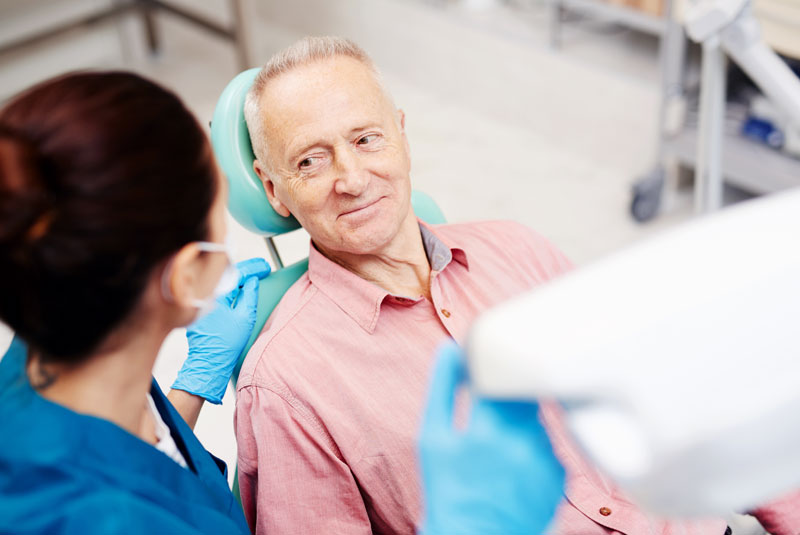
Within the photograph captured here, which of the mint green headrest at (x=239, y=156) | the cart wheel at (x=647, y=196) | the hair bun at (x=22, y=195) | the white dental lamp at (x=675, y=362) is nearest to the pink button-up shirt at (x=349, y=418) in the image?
the mint green headrest at (x=239, y=156)

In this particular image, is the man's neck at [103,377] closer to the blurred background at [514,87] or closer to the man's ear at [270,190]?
the man's ear at [270,190]

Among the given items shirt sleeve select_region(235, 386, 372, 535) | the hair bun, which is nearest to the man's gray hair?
shirt sleeve select_region(235, 386, 372, 535)

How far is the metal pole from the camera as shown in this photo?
2047 mm

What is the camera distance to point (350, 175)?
1.46 metres

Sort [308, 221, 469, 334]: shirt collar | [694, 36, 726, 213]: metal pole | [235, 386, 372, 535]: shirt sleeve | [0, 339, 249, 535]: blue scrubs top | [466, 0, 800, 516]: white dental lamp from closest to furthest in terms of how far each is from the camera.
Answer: [466, 0, 800, 516]: white dental lamp < [0, 339, 249, 535]: blue scrubs top < [235, 386, 372, 535]: shirt sleeve < [308, 221, 469, 334]: shirt collar < [694, 36, 726, 213]: metal pole

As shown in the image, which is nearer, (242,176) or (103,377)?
(103,377)

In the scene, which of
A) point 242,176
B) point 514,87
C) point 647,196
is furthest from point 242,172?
point 514,87

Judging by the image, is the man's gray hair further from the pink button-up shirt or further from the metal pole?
the metal pole

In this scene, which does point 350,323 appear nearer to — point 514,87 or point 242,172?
point 242,172

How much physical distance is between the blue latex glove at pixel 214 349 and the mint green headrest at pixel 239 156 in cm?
15

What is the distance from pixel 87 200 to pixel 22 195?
2.2 inches

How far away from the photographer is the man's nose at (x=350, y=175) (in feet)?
4.78

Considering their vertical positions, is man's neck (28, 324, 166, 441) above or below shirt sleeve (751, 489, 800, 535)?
above

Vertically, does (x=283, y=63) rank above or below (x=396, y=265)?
above
